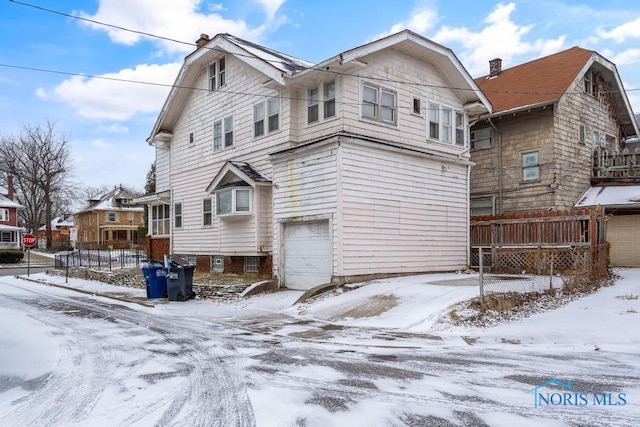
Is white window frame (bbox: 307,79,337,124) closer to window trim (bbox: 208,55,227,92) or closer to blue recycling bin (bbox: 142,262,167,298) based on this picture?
window trim (bbox: 208,55,227,92)

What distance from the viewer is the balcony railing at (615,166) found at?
21308 millimetres

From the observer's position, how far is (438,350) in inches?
304

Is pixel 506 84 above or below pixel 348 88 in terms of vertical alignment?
above

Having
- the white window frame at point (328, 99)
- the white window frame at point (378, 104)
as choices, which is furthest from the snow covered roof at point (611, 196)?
the white window frame at point (328, 99)

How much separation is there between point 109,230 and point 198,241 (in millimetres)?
51950

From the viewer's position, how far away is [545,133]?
20.4m

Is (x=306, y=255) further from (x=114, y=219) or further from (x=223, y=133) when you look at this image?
(x=114, y=219)

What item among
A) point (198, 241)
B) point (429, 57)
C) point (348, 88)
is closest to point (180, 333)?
point (348, 88)

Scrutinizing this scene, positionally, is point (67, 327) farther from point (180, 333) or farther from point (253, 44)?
point (253, 44)

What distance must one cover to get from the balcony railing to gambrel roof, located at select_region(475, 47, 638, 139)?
3636 mm

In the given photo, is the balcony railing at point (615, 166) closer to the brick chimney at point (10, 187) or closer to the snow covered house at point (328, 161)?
the snow covered house at point (328, 161)

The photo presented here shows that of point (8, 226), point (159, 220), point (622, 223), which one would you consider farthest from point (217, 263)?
point (8, 226)

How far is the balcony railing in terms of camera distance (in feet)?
69.9

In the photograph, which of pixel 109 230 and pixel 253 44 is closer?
pixel 253 44
